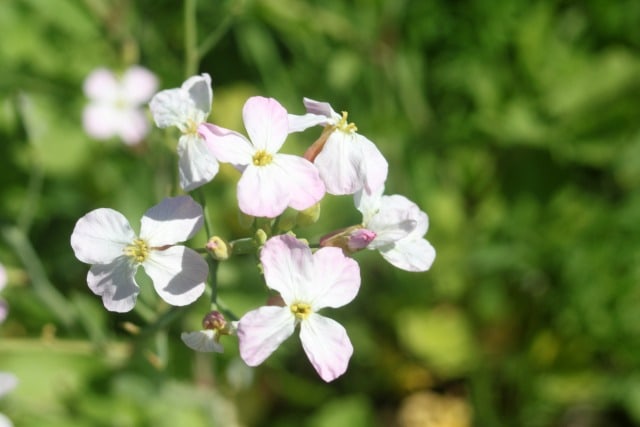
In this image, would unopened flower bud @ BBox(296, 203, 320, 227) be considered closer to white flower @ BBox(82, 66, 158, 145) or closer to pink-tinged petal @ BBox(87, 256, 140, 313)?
pink-tinged petal @ BBox(87, 256, 140, 313)

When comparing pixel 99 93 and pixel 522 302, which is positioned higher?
pixel 99 93

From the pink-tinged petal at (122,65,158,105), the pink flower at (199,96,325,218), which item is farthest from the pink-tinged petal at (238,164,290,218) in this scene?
the pink-tinged petal at (122,65,158,105)

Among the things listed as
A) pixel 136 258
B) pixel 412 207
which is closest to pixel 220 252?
pixel 136 258

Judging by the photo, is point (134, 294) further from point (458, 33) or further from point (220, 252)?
point (458, 33)

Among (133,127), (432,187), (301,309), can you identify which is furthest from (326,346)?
(133,127)

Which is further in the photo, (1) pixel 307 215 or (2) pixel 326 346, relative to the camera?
(1) pixel 307 215

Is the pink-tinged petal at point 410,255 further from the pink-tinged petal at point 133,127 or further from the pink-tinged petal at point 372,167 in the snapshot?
the pink-tinged petal at point 133,127

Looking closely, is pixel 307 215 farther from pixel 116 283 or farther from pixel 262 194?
pixel 116 283
